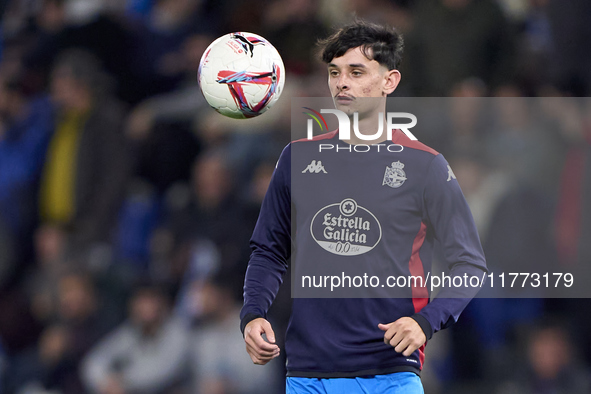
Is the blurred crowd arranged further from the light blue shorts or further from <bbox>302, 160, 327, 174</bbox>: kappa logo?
Result: the light blue shorts

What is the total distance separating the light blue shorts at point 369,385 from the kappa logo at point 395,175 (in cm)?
82

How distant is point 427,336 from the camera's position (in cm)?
316

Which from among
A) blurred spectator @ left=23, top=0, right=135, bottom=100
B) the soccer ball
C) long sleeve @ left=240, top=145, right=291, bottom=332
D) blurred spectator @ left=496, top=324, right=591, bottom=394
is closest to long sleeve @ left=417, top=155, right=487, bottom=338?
long sleeve @ left=240, top=145, right=291, bottom=332

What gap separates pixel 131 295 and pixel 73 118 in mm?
1978

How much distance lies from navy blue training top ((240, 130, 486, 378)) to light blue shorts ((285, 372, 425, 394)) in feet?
0.10

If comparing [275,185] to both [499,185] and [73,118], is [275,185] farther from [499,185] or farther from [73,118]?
[73,118]

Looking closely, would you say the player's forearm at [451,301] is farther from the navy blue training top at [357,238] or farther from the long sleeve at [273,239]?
the long sleeve at [273,239]

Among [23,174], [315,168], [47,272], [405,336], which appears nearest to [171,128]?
[23,174]

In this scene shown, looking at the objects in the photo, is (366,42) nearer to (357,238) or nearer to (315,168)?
(315,168)

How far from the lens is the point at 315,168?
3.69m

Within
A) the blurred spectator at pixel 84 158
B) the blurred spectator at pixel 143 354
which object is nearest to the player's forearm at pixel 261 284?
the blurred spectator at pixel 143 354

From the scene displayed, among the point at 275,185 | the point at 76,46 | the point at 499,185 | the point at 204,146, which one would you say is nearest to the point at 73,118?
the point at 76,46

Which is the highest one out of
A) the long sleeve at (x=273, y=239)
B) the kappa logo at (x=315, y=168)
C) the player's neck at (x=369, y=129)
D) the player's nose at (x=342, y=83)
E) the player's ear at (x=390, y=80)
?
the player's ear at (x=390, y=80)

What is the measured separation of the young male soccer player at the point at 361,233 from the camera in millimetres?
3389
